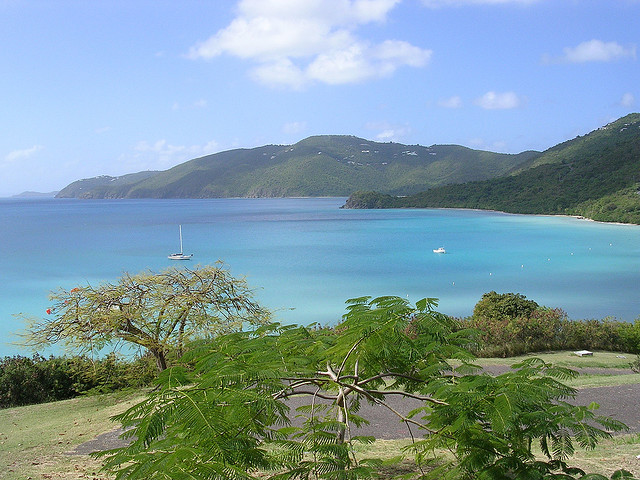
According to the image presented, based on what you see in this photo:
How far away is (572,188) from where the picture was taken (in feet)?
267

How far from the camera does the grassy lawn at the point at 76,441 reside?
5523mm

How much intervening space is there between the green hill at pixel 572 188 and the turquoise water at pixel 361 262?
6.91m

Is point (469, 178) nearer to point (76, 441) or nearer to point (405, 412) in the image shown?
point (405, 412)

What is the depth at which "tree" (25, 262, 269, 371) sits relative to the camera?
10484 mm

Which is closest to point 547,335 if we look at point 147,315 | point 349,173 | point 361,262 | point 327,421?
point 147,315

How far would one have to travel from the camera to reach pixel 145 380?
11.6 metres

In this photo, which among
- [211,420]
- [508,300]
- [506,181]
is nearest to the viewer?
[211,420]

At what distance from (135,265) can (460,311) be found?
23.8m

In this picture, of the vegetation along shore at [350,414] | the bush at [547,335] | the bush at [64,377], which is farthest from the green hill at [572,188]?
the vegetation along shore at [350,414]

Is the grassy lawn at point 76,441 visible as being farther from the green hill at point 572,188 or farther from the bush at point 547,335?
the green hill at point 572,188

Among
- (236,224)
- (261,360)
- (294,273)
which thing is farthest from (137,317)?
(236,224)

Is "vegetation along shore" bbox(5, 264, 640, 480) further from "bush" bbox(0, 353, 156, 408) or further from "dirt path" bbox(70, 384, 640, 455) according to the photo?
"bush" bbox(0, 353, 156, 408)

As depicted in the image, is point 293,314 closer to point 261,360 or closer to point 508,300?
point 508,300

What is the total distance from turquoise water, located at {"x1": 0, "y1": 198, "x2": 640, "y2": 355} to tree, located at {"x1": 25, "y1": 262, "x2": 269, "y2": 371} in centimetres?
160
